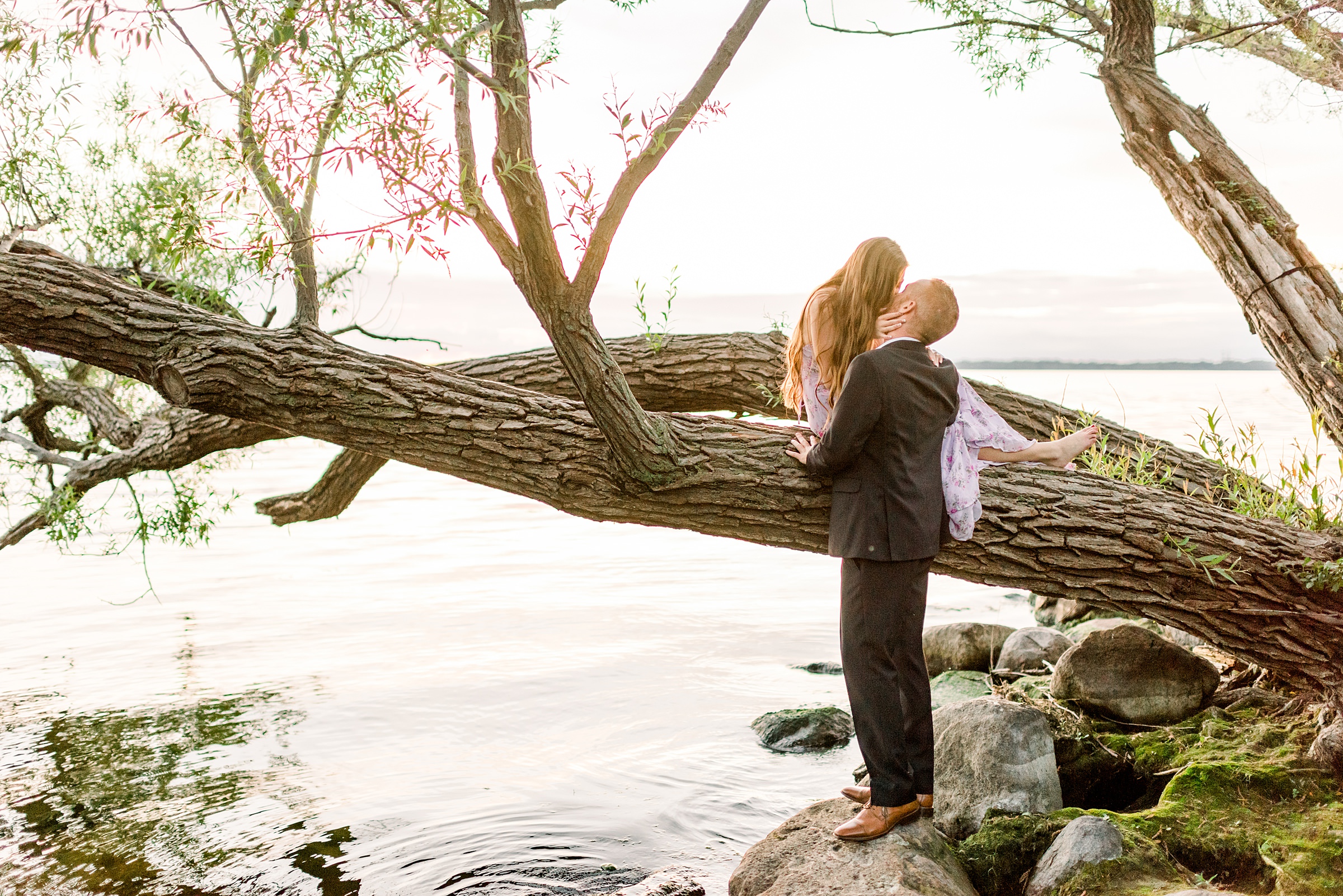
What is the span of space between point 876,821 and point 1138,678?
99.6 inches

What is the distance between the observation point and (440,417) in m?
4.69

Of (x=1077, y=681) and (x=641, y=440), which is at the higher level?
(x=641, y=440)

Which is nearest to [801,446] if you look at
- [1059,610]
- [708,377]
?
[708,377]

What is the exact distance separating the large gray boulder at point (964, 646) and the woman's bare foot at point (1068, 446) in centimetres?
403

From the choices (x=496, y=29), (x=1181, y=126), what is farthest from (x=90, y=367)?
(x=1181, y=126)

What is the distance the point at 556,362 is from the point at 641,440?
3.08 m

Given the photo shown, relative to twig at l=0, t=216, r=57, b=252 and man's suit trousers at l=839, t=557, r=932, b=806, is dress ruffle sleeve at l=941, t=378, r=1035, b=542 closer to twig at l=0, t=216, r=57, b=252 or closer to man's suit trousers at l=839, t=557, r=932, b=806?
man's suit trousers at l=839, t=557, r=932, b=806

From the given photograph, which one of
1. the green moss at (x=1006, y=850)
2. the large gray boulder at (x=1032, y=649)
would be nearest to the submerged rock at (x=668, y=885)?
the green moss at (x=1006, y=850)

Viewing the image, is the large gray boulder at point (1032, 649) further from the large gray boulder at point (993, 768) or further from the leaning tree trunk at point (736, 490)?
the leaning tree trunk at point (736, 490)

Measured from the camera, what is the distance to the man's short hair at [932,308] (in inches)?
155

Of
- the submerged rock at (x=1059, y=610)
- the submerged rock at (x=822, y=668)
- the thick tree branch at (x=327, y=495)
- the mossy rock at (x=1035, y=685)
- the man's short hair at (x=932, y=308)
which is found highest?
the man's short hair at (x=932, y=308)

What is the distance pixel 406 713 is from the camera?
28.1 ft

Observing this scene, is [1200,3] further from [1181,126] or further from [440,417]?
[440,417]

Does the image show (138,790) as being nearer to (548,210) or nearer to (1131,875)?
(548,210)
